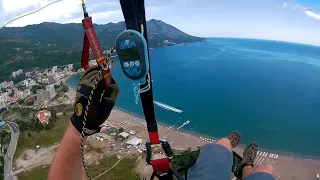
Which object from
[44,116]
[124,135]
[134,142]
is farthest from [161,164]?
[44,116]

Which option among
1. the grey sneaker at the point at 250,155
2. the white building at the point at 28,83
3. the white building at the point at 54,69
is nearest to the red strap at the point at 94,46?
the grey sneaker at the point at 250,155

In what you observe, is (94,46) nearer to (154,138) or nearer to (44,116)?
(154,138)

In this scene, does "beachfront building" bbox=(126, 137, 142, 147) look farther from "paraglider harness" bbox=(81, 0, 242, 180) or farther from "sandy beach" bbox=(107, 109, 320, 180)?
"paraglider harness" bbox=(81, 0, 242, 180)

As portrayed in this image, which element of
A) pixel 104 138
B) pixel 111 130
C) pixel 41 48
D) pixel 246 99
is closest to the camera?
pixel 104 138

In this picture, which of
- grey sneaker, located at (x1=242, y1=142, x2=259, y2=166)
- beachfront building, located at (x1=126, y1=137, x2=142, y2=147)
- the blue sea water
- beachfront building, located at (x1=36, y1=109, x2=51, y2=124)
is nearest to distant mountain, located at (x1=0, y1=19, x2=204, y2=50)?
the blue sea water

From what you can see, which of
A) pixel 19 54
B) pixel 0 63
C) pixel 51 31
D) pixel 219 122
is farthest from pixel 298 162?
pixel 51 31

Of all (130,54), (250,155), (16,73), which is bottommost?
(16,73)
